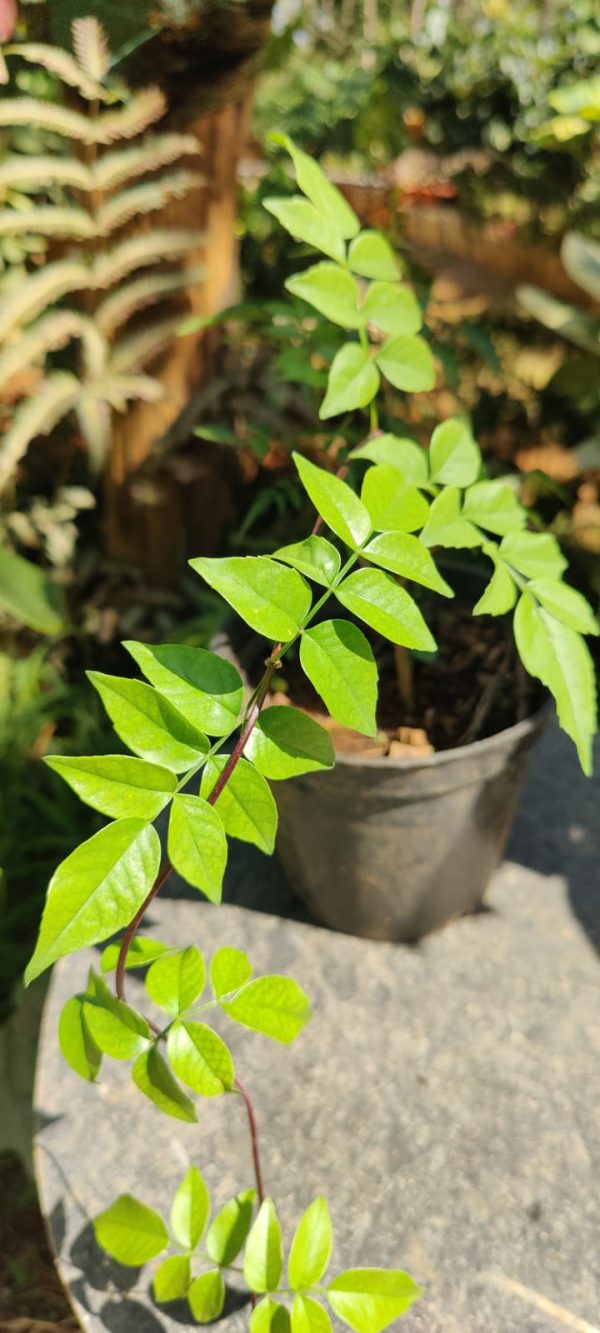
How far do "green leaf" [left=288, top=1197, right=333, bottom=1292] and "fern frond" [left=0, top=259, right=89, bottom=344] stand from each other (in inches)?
46.0

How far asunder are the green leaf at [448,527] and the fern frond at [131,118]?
29.7 inches

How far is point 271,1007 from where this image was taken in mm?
703

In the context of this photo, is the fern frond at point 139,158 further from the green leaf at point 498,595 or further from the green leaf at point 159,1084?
the green leaf at point 159,1084

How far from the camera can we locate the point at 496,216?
1.91m

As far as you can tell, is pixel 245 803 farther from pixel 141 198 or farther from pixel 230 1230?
pixel 141 198

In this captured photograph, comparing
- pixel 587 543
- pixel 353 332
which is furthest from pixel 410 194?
pixel 353 332

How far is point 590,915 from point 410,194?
1.55m

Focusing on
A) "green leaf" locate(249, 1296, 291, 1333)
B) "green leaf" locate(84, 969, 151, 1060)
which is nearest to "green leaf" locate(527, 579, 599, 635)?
"green leaf" locate(84, 969, 151, 1060)

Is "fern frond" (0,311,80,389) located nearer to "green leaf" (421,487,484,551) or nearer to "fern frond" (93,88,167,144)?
"fern frond" (93,88,167,144)

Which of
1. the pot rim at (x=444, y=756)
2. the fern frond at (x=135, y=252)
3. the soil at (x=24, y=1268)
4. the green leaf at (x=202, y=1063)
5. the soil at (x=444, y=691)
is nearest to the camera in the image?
the green leaf at (x=202, y=1063)

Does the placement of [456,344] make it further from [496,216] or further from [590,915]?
[590,915]

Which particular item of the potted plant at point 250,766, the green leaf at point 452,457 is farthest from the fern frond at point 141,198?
the green leaf at point 452,457

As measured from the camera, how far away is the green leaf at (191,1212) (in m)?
0.78

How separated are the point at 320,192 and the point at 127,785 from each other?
0.55m
